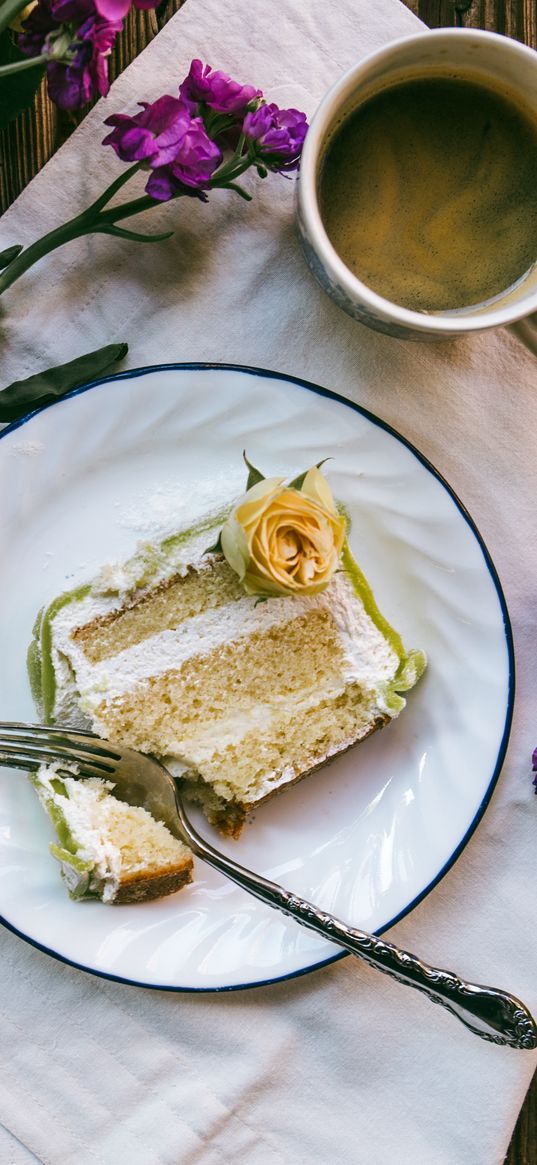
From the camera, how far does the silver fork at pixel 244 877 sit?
147cm

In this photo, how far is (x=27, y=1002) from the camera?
161 cm

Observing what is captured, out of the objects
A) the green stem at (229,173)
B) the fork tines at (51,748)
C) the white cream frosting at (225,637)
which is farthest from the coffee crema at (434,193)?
the fork tines at (51,748)

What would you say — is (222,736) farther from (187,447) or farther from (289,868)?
(187,447)

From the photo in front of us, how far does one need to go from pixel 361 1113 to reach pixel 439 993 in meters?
0.31

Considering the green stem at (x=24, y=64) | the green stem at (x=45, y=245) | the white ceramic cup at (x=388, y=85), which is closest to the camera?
the green stem at (x=24, y=64)

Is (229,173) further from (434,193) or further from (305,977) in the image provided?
(305,977)

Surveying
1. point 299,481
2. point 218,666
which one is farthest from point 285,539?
point 218,666

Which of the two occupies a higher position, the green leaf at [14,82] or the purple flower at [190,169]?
the green leaf at [14,82]

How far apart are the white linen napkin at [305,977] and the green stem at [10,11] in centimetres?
36

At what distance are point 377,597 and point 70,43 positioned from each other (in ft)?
3.14

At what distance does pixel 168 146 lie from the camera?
4.74ft

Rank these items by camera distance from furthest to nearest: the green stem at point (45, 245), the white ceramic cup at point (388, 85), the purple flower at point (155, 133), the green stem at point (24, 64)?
1. the green stem at point (45, 245)
2. the purple flower at point (155, 133)
3. the white ceramic cup at point (388, 85)
4. the green stem at point (24, 64)

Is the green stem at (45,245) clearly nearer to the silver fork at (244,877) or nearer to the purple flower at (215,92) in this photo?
the purple flower at (215,92)

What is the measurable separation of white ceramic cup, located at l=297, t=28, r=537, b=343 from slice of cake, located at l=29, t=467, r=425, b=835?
0.95ft
